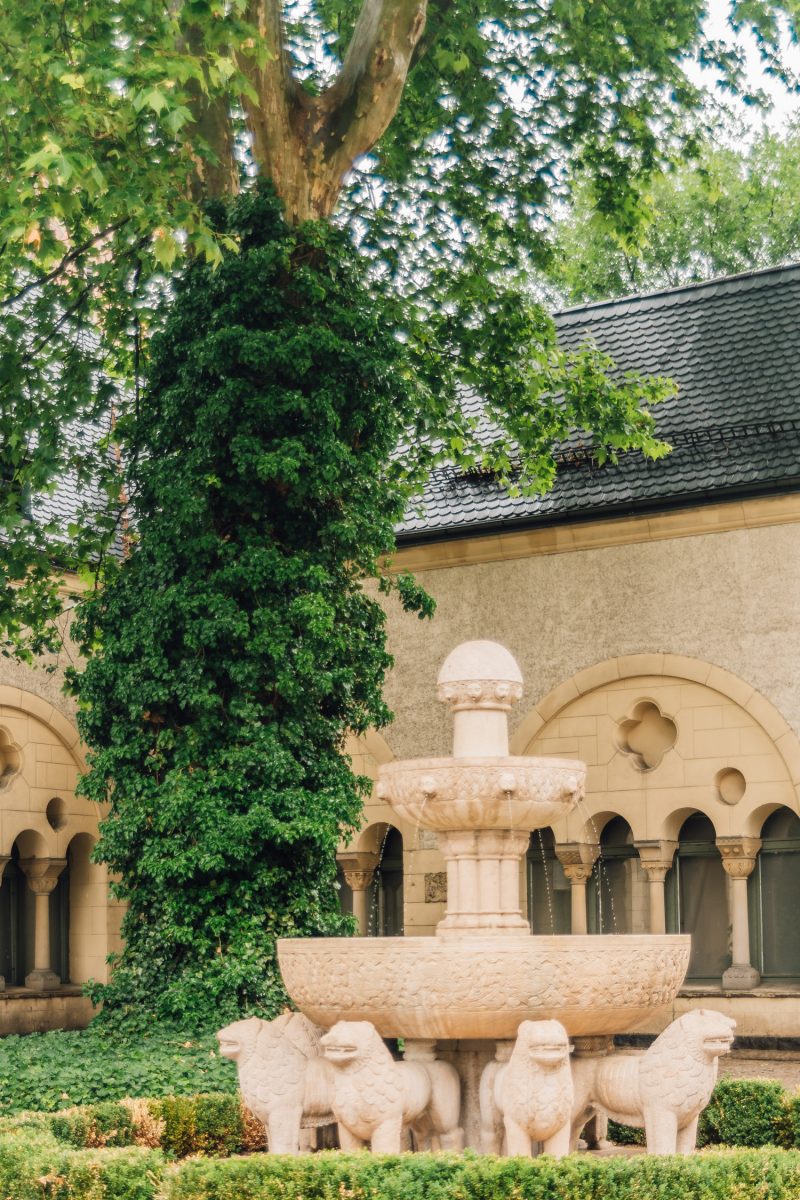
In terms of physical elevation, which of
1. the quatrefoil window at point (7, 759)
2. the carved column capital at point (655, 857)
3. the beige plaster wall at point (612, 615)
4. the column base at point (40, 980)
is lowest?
the column base at point (40, 980)

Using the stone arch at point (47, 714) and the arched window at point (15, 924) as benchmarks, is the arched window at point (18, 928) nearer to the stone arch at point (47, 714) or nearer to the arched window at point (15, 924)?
the arched window at point (15, 924)

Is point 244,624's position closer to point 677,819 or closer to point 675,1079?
point 675,1079

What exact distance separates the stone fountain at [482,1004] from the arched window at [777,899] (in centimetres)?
899

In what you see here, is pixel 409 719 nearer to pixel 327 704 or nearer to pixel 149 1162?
pixel 327 704

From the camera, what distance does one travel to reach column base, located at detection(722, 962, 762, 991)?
704 inches

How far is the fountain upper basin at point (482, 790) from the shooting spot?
9398mm

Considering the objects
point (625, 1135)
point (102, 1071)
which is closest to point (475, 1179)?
point (625, 1135)

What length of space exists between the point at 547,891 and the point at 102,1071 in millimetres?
9569

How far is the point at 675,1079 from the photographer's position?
29.1ft

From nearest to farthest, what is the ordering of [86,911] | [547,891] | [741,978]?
1. [741,978]
2. [547,891]
3. [86,911]

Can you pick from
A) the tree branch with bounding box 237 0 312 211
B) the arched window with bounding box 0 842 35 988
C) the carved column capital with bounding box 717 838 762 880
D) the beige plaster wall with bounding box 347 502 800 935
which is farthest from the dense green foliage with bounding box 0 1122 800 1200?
the arched window with bounding box 0 842 35 988

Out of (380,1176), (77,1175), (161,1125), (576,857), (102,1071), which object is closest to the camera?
(380,1176)

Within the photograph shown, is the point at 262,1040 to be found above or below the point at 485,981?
below

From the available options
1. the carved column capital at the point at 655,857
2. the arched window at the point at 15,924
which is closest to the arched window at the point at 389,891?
the carved column capital at the point at 655,857
